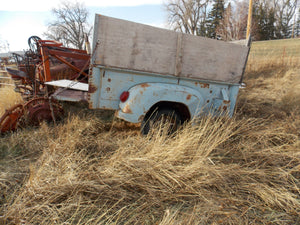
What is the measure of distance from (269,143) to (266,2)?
4096 centimetres

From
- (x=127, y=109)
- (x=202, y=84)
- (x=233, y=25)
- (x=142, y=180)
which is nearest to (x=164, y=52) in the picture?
(x=202, y=84)

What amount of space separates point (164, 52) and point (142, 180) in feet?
6.21

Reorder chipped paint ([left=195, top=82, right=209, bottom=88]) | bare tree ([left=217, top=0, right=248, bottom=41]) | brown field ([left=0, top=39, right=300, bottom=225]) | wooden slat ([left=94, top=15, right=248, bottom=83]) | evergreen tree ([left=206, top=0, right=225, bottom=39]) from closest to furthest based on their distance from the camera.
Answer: brown field ([left=0, top=39, right=300, bottom=225]) < wooden slat ([left=94, top=15, right=248, bottom=83]) < chipped paint ([left=195, top=82, right=209, bottom=88]) < bare tree ([left=217, top=0, right=248, bottom=41]) < evergreen tree ([left=206, top=0, right=225, bottom=39])

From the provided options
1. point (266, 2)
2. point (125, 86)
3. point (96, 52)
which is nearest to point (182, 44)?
point (125, 86)

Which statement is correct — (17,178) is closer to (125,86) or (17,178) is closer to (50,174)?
(50,174)

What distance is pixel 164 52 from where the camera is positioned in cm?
276

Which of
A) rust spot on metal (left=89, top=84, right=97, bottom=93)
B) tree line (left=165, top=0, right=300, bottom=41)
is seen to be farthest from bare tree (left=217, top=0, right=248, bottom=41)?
rust spot on metal (left=89, top=84, right=97, bottom=93)

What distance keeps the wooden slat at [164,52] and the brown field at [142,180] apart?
987 mm

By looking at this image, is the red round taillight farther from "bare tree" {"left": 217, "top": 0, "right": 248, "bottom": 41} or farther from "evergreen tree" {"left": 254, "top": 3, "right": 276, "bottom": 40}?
"evergreen tree" {"left": 254, "top": 3, "right": 276, "bottom": 40}

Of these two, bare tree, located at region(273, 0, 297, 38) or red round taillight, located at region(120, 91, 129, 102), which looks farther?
bare tree, located at region(273, 0, 297, 38)

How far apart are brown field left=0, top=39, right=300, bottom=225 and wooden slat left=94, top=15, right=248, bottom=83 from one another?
99cm

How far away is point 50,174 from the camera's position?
1.95m

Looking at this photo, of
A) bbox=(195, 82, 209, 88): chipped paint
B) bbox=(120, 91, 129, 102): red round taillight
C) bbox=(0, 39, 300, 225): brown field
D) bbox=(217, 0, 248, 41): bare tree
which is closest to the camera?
bbox=(0, 39, 300, 225): brown field

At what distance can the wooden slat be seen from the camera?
2.47m
